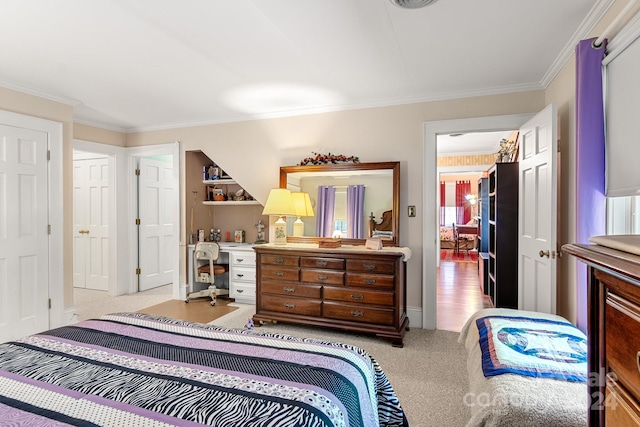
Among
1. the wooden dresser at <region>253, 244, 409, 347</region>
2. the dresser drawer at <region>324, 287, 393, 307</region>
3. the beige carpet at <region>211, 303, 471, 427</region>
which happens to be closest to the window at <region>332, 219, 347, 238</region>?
the wooden dresser at <region>253, 244, 409, 347</region>

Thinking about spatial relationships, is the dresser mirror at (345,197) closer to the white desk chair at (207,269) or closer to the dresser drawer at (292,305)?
the dresser drawer at (292,305)

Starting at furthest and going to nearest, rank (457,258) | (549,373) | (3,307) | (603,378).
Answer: (457,258), (3,307), (549,373), (603,378)

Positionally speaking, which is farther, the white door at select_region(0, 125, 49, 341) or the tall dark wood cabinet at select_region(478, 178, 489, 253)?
the tall dark wood cabinet at select_region(478, 178, 489, 253)

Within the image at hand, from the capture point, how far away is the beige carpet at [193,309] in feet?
12.6

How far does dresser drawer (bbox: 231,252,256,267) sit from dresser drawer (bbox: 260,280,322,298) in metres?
0.86

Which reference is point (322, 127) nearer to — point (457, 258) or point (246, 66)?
point (246, 66)

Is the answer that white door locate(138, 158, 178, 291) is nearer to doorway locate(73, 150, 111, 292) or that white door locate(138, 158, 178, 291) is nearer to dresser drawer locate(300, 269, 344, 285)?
doorway locate(73, 150, 111, 292)

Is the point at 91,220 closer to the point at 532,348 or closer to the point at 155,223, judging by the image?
the point at 155,223

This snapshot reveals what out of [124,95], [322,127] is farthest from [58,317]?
[322,127]

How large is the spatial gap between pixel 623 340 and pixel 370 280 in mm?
2438

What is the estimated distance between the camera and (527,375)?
145cm

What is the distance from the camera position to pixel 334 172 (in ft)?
12.4

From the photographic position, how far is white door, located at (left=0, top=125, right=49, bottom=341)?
307 centimetres

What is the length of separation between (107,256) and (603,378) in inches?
226
